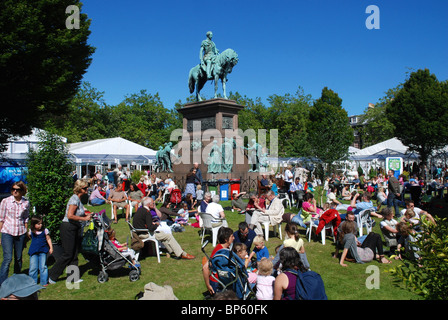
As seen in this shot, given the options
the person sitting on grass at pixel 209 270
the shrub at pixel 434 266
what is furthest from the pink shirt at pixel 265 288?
the shrub at pixel 434 266

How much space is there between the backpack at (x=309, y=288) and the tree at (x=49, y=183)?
17.7 ft

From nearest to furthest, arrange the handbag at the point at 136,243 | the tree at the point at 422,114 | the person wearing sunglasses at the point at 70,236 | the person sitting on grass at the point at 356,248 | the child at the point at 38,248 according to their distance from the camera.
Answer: the child at the point at 38,248, the person wearing sunglasses at the point at 70,236, the handbag at the point at 136,243, the person sitting on grass at the point at 356,248, the tree at the point at 422,114

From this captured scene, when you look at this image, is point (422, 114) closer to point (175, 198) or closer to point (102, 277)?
point (175, 198)

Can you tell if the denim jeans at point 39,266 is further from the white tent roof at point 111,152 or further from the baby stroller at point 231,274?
the white tent roof at point 111,152

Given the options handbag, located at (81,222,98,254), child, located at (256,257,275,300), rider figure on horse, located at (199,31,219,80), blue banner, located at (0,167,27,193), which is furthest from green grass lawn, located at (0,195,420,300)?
blue banner, located at (0,167,27,193)

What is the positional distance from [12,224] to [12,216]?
0.14m

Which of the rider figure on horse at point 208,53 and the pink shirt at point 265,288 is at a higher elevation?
the rider figure on horse at point 208,53

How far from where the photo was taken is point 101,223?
6.33 meters

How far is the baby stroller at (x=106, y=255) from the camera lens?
6340mm

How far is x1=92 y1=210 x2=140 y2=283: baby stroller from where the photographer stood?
6.34 m

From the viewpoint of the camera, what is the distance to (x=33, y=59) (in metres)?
16.1

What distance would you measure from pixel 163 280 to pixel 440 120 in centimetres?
3410

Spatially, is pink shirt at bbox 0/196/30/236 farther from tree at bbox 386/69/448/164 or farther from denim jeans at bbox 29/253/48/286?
tree at bbox 386/69/448/164

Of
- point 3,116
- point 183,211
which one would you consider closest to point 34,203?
point 183,211
